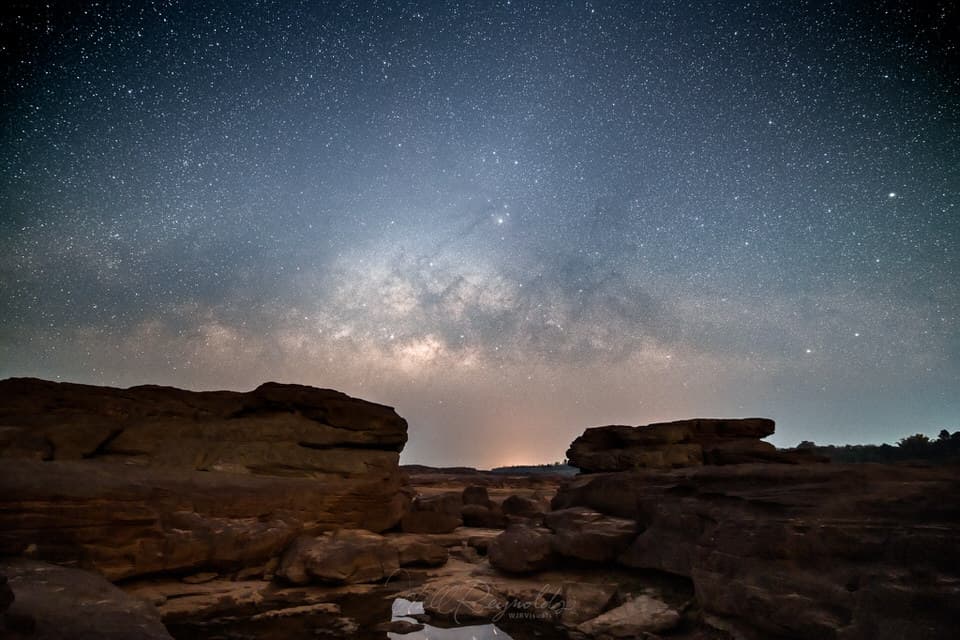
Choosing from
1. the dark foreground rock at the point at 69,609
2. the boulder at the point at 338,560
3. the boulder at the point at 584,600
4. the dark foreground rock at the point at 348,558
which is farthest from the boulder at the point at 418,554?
the dark foreground rock at the point at 69,609

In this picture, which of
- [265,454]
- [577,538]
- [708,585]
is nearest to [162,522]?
[265,454]

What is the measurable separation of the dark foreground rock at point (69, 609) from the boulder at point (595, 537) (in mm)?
9595

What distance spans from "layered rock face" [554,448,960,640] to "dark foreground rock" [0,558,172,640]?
9.30 metres

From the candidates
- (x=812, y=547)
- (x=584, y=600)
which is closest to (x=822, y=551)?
(x=812, y=547)

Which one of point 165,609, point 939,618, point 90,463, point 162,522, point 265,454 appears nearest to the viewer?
point 939,618

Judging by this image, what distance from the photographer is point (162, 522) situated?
36.8 ft

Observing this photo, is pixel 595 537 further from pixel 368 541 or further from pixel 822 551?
pixel 368 541

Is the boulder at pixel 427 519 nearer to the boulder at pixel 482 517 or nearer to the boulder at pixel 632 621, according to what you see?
the boulder at pixel 482 517

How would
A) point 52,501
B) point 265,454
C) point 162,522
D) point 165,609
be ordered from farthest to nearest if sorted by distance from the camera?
point 265,454, point 162,522, point 52,501, point 165,609

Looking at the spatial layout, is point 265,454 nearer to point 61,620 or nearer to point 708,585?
point 61,620

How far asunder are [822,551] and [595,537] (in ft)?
19.5

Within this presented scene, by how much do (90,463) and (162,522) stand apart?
9.80 feet

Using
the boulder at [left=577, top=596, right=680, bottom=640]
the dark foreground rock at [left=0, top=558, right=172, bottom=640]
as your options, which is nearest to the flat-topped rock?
the dark foreground rock at [left=0, top=558, right=172, bottom=640]

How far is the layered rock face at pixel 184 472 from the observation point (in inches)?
399
